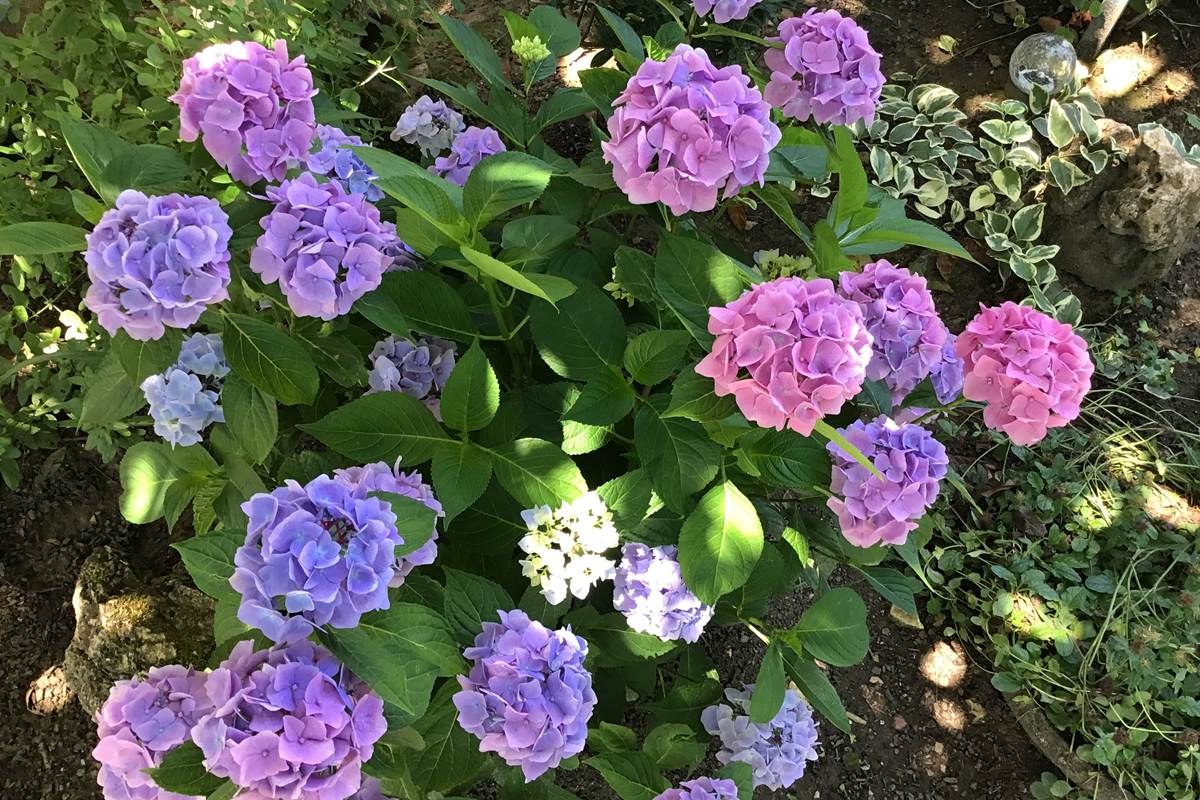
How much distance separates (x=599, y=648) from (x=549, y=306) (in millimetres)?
644

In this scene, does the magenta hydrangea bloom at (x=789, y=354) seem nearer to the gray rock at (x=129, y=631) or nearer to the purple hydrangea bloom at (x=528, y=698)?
the purple hydrangea bloom at (x=528, y=698)

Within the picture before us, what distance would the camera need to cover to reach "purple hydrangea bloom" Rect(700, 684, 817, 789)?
166cm

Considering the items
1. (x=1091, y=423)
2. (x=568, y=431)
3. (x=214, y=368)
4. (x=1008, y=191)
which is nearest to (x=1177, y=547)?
(x=1091, y=423)

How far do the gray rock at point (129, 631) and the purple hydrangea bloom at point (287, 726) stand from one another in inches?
41.8

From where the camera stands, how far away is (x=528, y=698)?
44.9 inches

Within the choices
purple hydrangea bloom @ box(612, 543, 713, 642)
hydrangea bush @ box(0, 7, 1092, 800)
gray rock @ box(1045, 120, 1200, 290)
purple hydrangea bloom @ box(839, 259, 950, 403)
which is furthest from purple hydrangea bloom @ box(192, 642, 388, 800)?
gray rock @ box(1045, 120, 1200, 290)

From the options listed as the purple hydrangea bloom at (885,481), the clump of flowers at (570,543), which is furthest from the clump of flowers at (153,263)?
the purple hydrangea bloom at (885,481)

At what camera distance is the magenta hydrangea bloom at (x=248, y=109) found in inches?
47.3

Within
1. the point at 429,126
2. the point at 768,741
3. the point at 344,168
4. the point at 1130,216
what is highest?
the point at 344,168

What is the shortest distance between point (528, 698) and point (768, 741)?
0.75 meters

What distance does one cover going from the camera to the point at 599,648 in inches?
62.1

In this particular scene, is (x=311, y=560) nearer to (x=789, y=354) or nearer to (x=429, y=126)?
(x=789, y=354)

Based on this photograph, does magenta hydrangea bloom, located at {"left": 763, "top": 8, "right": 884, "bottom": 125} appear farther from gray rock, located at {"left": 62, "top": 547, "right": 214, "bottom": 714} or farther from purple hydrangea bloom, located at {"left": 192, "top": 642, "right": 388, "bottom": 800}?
gray rock, located at {"left": 62, "top": 547, "right": 214, "bottom": 714}

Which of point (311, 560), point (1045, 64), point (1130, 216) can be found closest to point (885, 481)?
point (311, 560)
